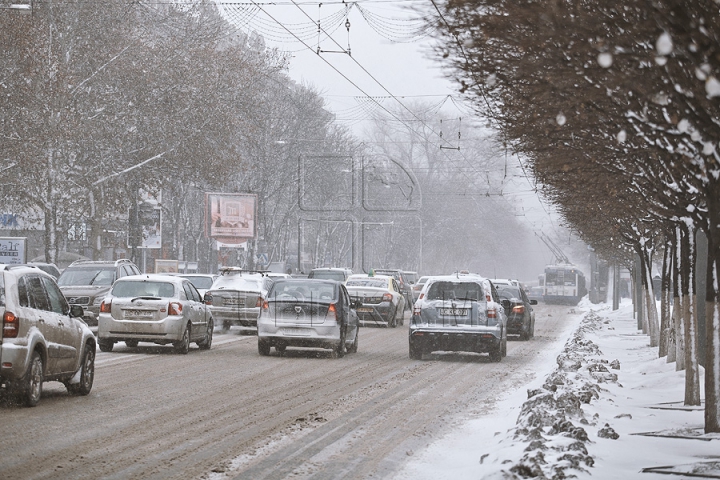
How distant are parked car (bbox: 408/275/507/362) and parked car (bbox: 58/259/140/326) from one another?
1007 centimetres

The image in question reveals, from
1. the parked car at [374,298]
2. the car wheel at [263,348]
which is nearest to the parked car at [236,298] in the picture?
the parked car at [374,298]

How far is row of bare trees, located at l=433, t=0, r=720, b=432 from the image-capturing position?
24.6 ft

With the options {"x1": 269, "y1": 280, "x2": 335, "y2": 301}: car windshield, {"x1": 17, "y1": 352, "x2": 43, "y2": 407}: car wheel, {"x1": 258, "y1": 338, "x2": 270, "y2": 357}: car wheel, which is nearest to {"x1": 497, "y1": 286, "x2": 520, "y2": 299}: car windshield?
{"x1": 269, "y1": 280, "x2": 335, "y2": 301}: car windshield

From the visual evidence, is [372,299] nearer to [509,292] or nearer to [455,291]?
[509,292]

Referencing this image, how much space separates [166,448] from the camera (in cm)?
1013

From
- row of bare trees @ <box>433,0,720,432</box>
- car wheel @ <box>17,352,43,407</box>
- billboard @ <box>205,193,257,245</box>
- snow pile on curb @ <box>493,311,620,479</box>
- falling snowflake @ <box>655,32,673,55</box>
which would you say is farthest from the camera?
billboard @ <box>205,193,257,245</box>

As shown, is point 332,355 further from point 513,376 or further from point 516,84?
point 516,84

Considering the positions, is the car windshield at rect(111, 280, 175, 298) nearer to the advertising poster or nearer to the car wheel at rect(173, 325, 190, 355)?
the car wheel at rect(173, 325, 190, 355)

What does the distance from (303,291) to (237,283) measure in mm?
8249

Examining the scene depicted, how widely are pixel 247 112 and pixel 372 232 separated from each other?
44.7 meters

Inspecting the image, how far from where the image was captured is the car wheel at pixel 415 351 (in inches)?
888

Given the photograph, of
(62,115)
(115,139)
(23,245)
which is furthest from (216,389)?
(115,139)

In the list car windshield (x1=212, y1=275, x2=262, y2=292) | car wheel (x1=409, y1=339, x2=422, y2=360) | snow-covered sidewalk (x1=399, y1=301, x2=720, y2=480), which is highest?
car windshield (x1=212, y1=275, x2=262, y2=292)

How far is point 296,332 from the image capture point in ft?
72.9
